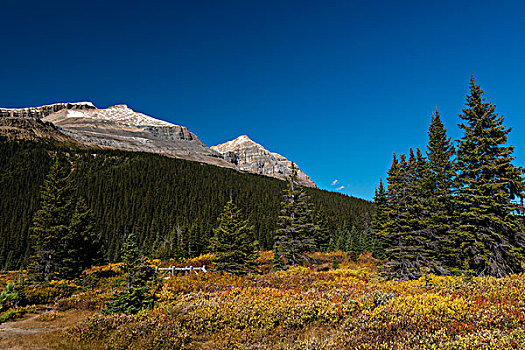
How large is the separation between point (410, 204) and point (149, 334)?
18736 mm

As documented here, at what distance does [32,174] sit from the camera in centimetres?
12781

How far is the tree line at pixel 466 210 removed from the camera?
17.5 metres

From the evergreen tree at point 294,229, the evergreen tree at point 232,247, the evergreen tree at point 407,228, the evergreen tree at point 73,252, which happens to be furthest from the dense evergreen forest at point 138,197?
the evergreen tree at point 407,228

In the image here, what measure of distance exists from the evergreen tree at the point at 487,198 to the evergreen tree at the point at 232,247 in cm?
1514

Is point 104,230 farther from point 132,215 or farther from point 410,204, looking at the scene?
point 410,204

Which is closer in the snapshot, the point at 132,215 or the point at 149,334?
the point at 149,334

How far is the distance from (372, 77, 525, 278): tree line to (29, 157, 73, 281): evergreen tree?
85.8 ft

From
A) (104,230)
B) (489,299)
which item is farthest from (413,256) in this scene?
(104,230)

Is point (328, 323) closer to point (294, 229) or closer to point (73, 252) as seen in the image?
point (294, 229)

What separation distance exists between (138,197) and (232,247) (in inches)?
4230

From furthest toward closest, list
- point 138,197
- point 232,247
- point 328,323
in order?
point 138,197 < point 232,247 < point 328,323

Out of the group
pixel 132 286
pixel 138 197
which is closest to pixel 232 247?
pixel 132 286

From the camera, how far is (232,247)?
2433 cm

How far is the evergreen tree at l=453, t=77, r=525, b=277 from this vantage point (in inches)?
683
